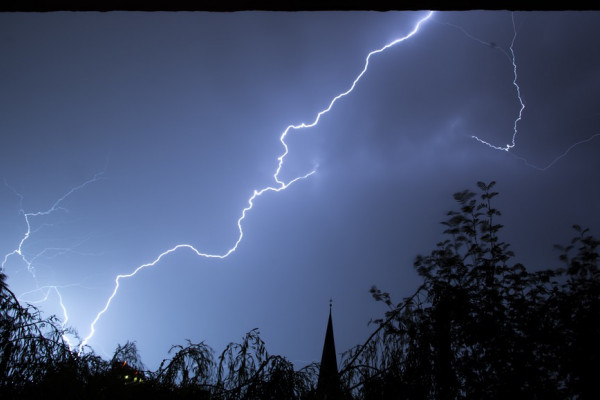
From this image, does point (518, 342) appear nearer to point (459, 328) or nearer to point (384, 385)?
A: point (459, 328)

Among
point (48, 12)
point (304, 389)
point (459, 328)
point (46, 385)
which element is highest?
point (459, 328)

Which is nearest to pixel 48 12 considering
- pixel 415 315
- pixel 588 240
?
pixel 415 315

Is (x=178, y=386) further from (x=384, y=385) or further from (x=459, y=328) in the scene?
(x=459, y=328)

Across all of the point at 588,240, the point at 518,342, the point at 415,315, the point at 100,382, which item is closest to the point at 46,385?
the point at 100,382

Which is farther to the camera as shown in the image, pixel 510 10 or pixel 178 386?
pixel 178 386

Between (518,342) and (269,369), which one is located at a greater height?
(518,342)

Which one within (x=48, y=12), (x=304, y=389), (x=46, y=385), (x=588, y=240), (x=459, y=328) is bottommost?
(x=46, y=385)
